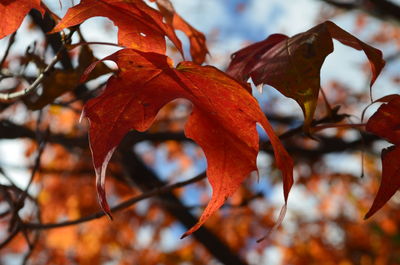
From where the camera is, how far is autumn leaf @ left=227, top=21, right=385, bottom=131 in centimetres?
53

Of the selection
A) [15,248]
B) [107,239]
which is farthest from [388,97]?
[15,248]

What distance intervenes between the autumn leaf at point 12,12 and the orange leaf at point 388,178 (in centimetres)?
50

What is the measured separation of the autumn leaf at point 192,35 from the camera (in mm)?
853

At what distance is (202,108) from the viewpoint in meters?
0.60

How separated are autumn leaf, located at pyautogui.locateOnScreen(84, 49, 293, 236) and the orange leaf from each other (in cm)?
12

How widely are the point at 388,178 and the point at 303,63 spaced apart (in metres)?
0.18

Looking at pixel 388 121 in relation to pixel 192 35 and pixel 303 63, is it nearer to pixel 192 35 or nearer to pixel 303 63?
pixel 303 63

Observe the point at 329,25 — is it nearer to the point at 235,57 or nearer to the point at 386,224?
the point at 235,57

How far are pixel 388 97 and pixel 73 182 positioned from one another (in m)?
3.63

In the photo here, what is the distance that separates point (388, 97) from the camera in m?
0.59

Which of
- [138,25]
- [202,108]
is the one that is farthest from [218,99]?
[138,25]

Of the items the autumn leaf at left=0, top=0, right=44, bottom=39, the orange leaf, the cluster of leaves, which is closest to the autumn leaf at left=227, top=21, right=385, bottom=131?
the cluster of leaves

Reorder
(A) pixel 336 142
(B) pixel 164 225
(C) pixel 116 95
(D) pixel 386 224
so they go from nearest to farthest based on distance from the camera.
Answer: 1. (C) pixel 116 95
2. (A) pixel 336 142
3. (B) pixel 164 225
4. (D) pixel 386 224

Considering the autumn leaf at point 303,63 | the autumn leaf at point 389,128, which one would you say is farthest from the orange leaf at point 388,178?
the autumn leaf at point 303,63
